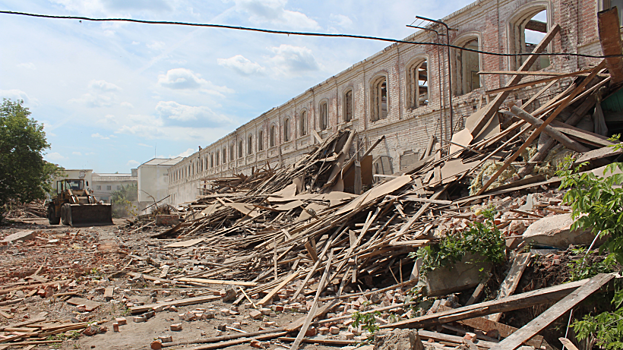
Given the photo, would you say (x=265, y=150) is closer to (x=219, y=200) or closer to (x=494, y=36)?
(x=219, y=200)

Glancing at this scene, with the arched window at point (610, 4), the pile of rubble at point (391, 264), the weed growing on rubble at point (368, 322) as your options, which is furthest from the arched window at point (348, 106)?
the weed growing on rubble at point (368, 322)

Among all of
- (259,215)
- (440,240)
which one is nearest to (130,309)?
(440,240)

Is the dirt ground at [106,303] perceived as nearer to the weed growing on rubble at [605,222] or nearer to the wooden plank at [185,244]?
the wooden plank at [185,244]

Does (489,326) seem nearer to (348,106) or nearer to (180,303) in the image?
(180,303)

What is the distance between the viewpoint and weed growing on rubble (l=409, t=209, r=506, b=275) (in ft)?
14.5

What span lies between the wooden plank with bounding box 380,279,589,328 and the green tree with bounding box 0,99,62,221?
72.3 ft

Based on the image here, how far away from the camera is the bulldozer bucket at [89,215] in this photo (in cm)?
1778

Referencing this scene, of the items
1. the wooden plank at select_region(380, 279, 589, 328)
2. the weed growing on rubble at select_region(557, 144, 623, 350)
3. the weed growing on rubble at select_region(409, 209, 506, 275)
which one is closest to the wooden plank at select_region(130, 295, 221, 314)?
the wooden plank at select_region(380, 279, 589, 328)

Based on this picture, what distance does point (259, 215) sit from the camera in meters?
11.2

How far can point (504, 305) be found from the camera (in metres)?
3.66

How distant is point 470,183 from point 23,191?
21.8m

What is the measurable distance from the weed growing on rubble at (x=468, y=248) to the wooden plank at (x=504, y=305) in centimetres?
74

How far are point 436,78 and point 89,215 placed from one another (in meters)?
16.9

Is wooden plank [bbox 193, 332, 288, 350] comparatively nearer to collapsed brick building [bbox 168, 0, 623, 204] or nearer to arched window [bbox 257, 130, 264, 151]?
collapsed brick building [bbox 168, 0, 623, 204]
